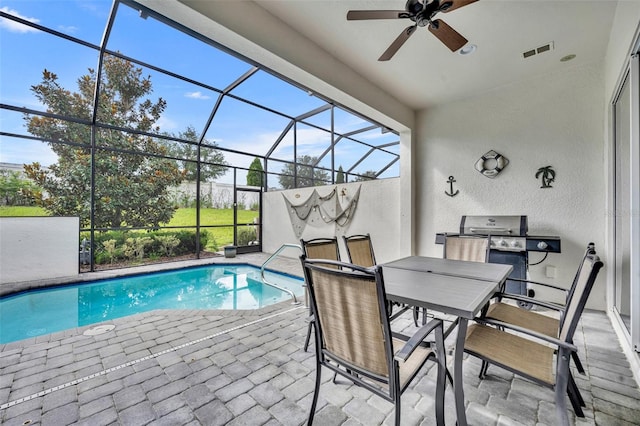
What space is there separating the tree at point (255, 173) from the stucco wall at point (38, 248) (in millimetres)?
4409

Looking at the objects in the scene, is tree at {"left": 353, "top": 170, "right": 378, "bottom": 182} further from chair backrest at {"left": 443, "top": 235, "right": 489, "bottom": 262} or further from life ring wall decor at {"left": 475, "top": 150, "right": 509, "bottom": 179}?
chair backrest at {"left": 443, "top": 235, "right": 489, "bottom": 262}

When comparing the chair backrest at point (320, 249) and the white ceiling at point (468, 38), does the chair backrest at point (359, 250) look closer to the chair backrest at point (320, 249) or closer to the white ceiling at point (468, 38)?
the chair backrest at point (320, 249)

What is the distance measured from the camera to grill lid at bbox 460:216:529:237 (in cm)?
373

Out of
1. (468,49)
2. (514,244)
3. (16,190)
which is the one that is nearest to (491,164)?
(514,244)

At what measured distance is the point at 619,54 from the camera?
106 inches

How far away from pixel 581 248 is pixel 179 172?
30.4 feet

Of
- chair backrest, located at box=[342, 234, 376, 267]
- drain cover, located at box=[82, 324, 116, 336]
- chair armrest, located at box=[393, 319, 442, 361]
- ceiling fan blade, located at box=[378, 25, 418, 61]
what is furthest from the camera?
chair backrest, located at box=[342, 234, 376, 267]

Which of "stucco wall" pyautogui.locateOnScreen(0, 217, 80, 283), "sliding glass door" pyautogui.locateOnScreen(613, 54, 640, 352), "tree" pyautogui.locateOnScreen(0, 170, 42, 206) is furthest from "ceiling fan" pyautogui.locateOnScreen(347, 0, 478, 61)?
"tree" pyautogui.locateOnScreen(0, 170, 42, 206)

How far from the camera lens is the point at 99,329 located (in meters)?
2.97

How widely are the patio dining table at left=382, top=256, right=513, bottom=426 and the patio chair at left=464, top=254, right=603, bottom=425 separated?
0.66 ft

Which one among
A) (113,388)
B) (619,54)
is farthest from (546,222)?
(113,388)

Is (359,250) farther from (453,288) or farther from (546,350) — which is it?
(546,350)

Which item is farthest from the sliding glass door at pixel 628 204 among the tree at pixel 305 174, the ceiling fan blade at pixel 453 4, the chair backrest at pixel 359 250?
the tree at pixel 305 174

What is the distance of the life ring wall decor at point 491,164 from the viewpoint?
165 inches
